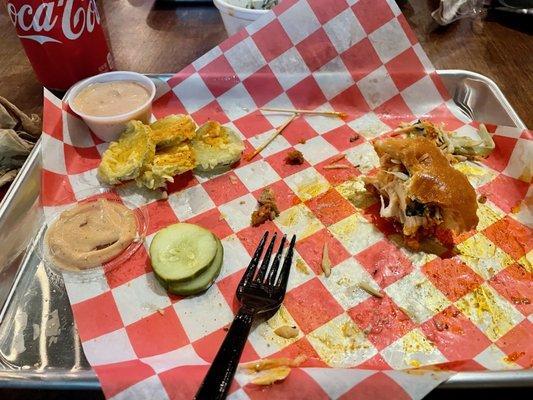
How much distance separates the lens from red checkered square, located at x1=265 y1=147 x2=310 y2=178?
203cm

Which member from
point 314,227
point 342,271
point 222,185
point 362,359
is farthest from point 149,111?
point 362,359

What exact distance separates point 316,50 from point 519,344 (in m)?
1.63

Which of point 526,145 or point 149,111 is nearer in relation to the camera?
point 526,145

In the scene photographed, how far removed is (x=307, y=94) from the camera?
2.36 m

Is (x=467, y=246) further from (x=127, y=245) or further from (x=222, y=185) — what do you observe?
(x=127, y=245)

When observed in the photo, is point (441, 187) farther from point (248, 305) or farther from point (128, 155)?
point (128, 155)

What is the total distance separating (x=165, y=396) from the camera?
3.97 ft

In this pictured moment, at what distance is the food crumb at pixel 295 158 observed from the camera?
2.05 meters

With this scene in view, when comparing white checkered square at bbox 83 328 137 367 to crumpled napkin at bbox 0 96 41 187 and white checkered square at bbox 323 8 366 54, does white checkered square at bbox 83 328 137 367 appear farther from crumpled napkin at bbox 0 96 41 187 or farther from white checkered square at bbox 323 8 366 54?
white checkered square at bbox 323 8 366 54

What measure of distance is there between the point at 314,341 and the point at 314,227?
1.65 feet

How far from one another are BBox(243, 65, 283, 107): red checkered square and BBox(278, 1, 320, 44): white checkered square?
23cm

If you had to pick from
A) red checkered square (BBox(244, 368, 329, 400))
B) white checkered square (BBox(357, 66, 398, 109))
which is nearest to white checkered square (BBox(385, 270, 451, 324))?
red checkered square (BBox(244, 368, 329, 400))

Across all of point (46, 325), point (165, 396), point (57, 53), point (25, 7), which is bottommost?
point (46, 325)

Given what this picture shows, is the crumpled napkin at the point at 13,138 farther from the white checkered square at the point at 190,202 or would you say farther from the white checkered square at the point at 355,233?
the white checkered square at the point at 355,233
